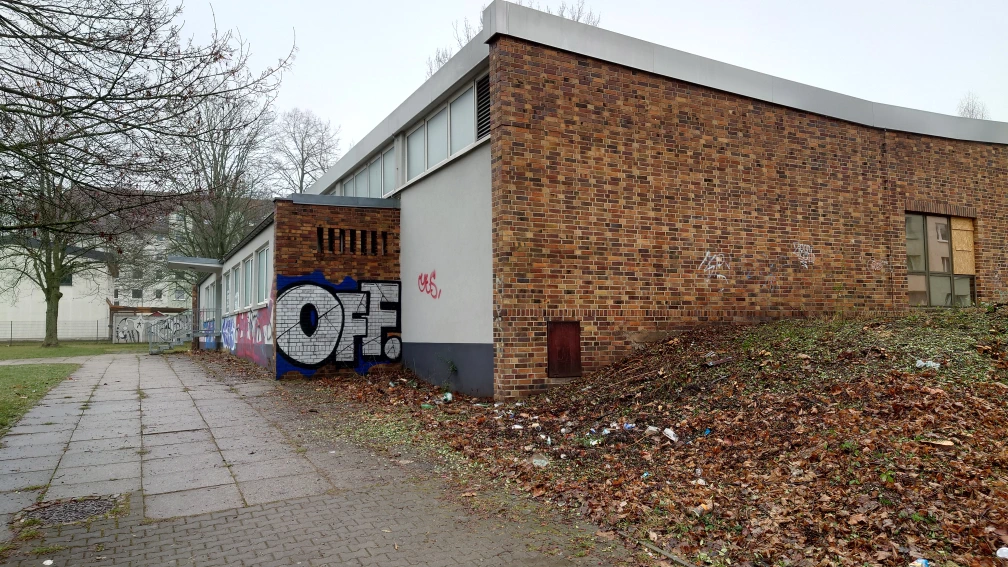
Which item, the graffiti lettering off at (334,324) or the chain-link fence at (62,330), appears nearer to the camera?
the graffiti lettering off at (334,324)

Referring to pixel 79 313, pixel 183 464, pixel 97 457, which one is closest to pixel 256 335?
pixel 97 457

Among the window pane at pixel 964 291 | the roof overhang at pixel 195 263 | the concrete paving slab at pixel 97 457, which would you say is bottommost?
the concrete paving slab at pixel 97 457

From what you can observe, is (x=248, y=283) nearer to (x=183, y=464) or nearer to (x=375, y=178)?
(x=375, y=178)

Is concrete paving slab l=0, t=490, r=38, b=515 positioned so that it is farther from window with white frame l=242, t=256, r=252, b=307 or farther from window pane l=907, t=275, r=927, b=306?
window pane l=907, t=275, r=927, b=306

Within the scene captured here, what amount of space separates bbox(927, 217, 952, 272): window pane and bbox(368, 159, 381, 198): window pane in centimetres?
1220

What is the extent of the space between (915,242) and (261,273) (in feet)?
49.7

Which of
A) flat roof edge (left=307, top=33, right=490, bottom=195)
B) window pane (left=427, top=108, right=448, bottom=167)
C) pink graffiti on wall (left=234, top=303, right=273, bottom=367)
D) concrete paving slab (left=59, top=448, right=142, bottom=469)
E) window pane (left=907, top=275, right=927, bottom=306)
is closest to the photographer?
concrete paving slab (left=59, top=448, right=142, bottom=469)

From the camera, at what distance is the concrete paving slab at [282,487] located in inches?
216

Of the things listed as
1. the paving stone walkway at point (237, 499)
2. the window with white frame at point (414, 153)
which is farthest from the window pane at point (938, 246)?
the paving stone walkway at point (237, 499)

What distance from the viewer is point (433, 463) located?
6.54 meters

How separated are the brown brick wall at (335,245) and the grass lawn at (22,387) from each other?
4.26 metres

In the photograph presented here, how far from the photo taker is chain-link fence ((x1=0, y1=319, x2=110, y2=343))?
45.7 m

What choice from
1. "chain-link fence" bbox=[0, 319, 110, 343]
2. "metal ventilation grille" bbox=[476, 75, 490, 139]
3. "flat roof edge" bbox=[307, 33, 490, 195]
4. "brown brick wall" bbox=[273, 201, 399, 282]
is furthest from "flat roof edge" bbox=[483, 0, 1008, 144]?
"chain-link fence" bbox=[0, 319, 110, 343]

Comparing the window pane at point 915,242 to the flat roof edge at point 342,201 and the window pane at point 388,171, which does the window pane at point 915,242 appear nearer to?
the flat roof edge at point 342,201
